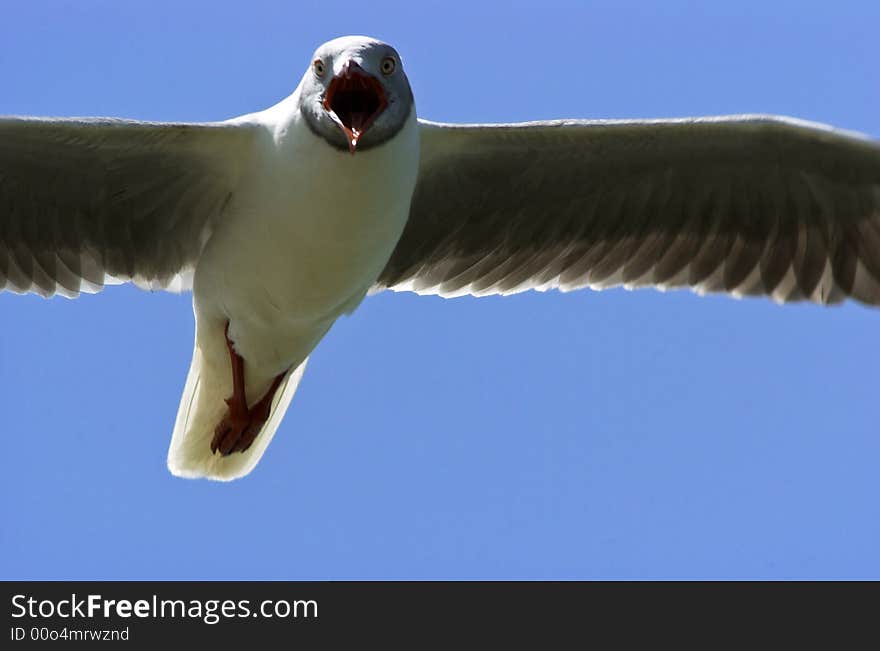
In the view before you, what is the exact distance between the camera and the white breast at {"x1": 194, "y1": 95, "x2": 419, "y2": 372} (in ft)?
22.1

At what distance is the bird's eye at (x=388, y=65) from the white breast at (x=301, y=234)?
0.80ft

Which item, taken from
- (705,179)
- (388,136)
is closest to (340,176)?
(388,136)

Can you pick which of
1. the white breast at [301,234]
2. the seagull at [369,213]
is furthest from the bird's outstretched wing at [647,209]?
the white breast at [301,234]

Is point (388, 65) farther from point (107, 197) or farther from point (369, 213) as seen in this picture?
point (107, 197)

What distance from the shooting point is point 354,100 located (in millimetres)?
6656

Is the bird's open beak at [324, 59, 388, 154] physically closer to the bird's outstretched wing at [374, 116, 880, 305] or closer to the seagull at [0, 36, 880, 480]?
the seagull at [0, 36, 880, 480]

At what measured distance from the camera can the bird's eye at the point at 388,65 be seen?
662 centimetres

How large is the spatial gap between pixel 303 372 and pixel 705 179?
2204 millimetres

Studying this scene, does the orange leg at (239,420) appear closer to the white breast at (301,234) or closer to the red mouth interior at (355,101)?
the white breast at (301,234)

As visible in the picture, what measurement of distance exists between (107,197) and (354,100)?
142 cm

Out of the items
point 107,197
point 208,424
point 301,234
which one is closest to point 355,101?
point 301,234

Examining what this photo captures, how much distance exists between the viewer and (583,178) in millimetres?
7742

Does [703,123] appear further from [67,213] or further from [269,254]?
[67,213]

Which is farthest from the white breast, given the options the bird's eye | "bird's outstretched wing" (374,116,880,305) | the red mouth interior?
"bird's outstretched wing" (374,116,880,305)
